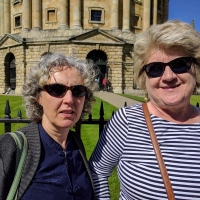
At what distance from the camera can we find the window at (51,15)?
28656 mm

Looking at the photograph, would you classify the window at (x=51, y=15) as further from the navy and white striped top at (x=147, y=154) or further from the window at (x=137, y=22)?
the navy and white striped top at (x=147, y=154)

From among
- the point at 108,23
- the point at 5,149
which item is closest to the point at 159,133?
the point at 5,149

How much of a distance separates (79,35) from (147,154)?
25725 mm

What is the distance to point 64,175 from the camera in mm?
2115

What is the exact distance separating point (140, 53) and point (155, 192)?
3.69 ft

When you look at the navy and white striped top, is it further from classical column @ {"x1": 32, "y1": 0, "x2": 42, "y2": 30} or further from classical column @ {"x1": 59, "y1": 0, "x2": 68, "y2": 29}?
classical column @ {"x1": 32, "y1": 0, "x2": 42, "y2": 30}

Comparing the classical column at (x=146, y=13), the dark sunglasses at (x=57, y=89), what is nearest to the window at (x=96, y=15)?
the classical column at (x=146, y=13)

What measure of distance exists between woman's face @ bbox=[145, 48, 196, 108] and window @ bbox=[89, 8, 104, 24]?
2775 cm

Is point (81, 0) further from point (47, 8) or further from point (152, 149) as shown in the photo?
point (152, 149)

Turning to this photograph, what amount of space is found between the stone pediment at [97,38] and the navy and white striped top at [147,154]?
83.3ft

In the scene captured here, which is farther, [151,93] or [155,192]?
[151,93]

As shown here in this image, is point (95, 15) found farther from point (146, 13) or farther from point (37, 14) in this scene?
point (37, 14)

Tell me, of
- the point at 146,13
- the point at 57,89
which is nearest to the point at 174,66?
the point at 57,89

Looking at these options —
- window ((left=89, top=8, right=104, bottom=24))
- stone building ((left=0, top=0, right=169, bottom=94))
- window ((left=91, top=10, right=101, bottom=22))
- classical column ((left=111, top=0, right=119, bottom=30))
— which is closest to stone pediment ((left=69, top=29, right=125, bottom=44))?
stone building ((left=0, top=0, right=169, bottom=94))
